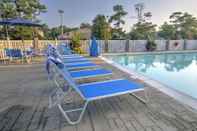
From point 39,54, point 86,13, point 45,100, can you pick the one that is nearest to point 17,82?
point 45,100

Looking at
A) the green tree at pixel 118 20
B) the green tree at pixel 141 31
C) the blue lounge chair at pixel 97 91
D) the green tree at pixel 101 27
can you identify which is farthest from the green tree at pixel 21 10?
the blue lounge chair at pixel 97 91

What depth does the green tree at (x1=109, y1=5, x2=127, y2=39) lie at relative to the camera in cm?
1980

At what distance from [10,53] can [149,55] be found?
10334 mm

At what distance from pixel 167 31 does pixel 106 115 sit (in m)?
23.2

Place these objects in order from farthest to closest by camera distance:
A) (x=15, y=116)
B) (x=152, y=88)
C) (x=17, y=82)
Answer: (x=17, y=82)
(x=152, y=88)
(x=15, y=116)

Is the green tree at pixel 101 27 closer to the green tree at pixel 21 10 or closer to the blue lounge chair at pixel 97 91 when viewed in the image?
the green tree at pixel 21 10

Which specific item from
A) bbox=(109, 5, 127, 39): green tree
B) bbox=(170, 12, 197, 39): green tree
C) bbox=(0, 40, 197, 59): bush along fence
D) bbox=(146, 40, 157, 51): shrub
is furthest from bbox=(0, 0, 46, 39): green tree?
bbox=(170, 12, 197, 39): green tree

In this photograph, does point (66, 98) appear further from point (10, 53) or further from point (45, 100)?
point (10, 53)

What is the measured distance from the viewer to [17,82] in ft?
15.6

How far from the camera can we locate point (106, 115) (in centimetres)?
275

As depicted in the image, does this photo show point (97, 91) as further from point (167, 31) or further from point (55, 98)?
point (167, 31)

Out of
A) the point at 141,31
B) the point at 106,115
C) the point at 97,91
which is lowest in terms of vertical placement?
the point at 106,115

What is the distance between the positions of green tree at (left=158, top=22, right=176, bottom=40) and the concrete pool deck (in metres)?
21.3

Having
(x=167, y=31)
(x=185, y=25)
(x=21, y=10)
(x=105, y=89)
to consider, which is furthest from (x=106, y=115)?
(x=185, y=25)
